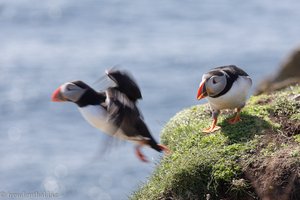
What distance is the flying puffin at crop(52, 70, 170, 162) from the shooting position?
628 centimetres

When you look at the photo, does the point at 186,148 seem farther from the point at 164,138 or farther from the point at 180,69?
the point at 180,69

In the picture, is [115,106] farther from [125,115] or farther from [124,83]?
[124,83]

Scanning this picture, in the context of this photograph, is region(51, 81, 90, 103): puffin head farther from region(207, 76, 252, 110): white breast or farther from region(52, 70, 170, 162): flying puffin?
region(207, 76, 252, 110): white breast

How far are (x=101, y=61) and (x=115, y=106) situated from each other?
1115 cm

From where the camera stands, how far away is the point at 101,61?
1736 centimetres

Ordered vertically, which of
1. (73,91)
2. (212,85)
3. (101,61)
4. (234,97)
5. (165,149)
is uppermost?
(73,91)

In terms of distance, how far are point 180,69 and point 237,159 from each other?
36.2 ft

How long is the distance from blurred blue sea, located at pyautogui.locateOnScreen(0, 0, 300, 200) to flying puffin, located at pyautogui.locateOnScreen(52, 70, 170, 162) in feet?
18.4

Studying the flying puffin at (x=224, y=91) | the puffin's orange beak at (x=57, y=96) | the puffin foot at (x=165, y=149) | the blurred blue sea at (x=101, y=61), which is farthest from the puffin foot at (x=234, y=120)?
the blurred blue sea at (x=101, y=61)

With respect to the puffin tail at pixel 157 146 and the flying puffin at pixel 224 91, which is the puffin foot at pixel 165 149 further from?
the flying puffin at pixel 224 91

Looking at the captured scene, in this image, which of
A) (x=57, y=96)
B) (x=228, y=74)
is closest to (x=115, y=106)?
(x=57, y=96)

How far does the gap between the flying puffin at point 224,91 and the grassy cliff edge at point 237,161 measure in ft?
0.40

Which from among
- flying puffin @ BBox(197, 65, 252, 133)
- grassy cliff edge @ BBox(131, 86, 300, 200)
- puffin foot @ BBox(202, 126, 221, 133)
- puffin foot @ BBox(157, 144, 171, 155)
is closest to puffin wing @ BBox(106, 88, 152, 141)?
puffin foot @ BBox(157, 144, 171, 155)

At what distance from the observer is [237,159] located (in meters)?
6.22
